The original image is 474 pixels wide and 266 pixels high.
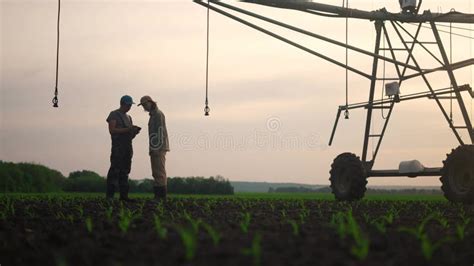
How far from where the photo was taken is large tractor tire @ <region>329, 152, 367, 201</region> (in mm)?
14203

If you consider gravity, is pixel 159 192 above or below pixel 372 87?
below

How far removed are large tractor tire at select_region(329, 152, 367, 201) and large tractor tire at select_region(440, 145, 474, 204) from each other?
1950mm

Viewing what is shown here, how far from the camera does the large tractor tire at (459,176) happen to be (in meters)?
12.2

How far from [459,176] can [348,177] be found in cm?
257

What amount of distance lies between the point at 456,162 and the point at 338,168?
3.05m

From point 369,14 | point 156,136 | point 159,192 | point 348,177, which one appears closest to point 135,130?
point 156,136

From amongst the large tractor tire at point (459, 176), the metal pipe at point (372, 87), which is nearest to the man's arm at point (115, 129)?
the metal pipe at point (372, 87)

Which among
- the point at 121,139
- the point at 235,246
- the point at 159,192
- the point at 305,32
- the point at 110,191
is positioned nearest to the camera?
the point at 235,246

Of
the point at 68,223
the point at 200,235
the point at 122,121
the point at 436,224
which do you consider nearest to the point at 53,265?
the point at 200,235

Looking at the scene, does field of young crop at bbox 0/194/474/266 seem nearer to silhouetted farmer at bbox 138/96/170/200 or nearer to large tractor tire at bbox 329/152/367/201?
silhouetted farmer at bbox 138/96/170/200

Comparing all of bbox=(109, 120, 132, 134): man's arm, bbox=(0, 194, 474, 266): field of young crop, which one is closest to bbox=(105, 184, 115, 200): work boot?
bbox=(109, 120, 132, 134): man's arm

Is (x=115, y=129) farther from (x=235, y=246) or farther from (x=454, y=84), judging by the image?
(x=235, y=246)

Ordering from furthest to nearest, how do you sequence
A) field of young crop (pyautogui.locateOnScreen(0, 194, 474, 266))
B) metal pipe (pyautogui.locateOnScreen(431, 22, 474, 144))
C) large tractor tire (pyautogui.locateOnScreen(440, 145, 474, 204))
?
metal pipe (pyautogui.locateOnScreen(431, 22, 474, 144))
large tractor tire (pyautogui.locateOnScreen(440, 145, 474, 204))
field of young crop (pyautogui.locateOnScreen(0, 194, 474, 266))

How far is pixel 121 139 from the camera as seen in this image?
12430mm
